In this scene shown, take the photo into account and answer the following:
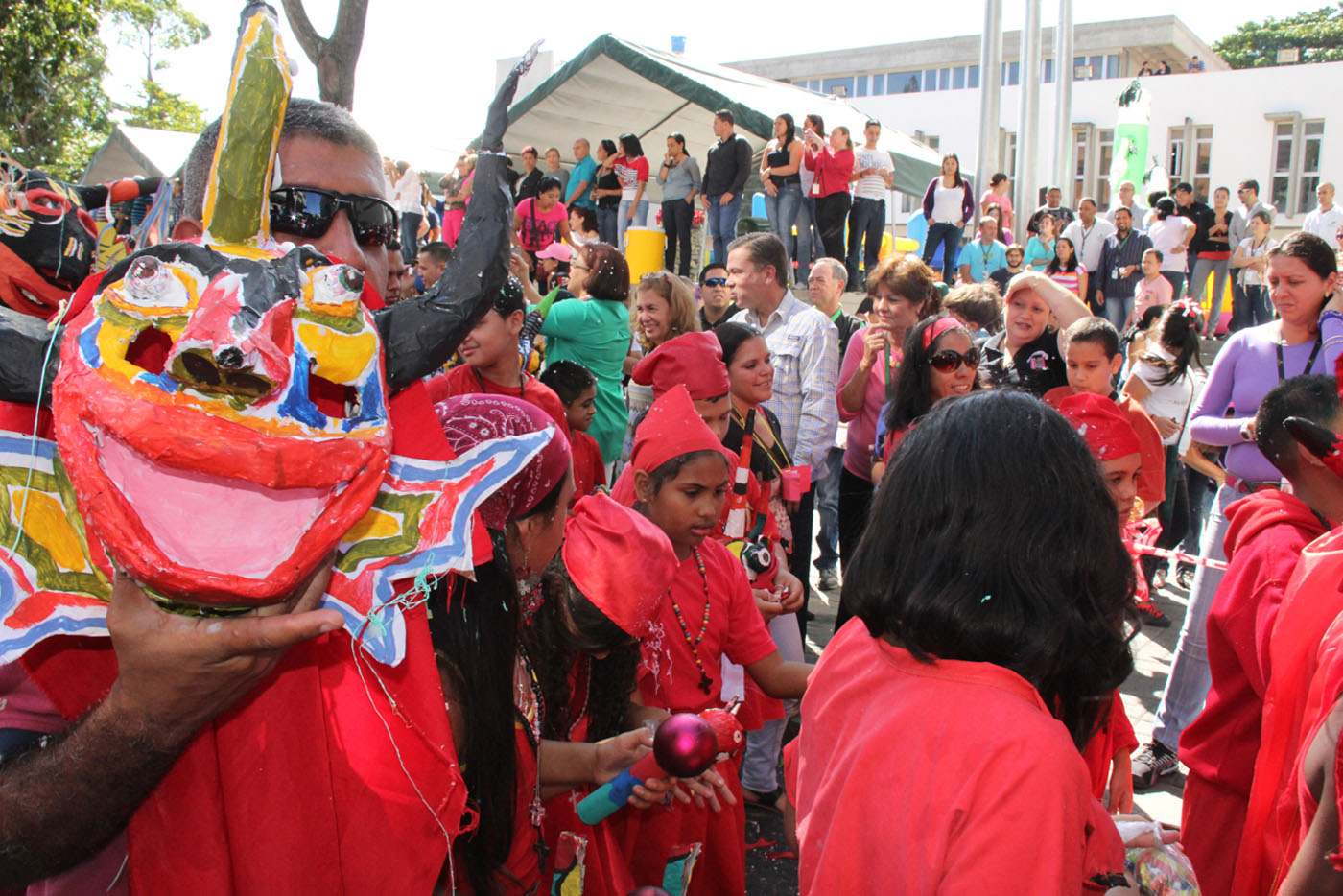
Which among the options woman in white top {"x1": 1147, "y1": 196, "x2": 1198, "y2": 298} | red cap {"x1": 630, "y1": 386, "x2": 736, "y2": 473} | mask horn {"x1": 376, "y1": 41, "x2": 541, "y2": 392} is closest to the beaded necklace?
red cap {"x1": 630, "y1": 386, "x2": 736, "y2": 473}

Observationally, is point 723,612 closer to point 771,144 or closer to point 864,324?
point 864,324

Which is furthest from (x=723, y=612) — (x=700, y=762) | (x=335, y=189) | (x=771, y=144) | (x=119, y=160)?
(x=119, y=160)

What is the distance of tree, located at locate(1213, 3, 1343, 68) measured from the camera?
41.4m

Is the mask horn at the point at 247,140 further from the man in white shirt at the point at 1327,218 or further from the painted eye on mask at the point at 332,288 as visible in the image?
the man in white shirt at the point at 1327,218

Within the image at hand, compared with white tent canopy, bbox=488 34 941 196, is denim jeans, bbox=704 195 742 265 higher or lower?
lower

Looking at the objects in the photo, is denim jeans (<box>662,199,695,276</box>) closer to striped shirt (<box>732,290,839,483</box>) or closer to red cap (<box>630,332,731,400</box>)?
striped shirt (<box>732,290,839,483</box>)

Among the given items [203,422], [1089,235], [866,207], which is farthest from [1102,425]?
[1089,235]

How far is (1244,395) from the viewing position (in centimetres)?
418

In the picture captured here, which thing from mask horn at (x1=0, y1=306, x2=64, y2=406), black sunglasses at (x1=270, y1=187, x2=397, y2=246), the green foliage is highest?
the green foliage

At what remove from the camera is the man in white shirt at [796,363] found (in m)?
5.03

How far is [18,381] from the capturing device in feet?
3.31

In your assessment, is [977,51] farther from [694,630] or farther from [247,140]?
[247,140]

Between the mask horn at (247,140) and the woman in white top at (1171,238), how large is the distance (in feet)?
39.8

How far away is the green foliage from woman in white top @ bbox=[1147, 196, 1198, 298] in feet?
100
